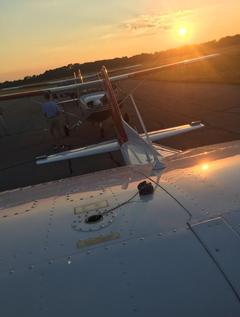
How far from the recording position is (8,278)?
2.72 metres

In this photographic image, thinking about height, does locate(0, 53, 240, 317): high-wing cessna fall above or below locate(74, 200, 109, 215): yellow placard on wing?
below

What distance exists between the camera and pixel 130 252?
276 cm

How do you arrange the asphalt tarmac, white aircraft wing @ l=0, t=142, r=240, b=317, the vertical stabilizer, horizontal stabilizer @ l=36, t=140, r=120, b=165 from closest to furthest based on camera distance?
white aircraft wing @ l=0, t=142, r=240, b=317 < the vertical stabilizer < horizontal stabilizer @ l=36, t=140, r=120, b=165 < the asphalt tarmac

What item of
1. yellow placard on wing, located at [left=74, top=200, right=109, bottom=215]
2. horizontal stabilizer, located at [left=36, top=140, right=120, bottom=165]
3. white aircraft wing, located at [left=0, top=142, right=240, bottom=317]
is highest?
horizontal stabilizer, located at [left=36, top=140, right=120, bottom=165]

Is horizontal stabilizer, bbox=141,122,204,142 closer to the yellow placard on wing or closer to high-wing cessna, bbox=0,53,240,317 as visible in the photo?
high-wing cessna, bbox=0,53,240,317

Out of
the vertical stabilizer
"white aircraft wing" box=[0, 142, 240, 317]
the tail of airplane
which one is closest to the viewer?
"white aircraft wing" box=[0, 142, 240, 317]

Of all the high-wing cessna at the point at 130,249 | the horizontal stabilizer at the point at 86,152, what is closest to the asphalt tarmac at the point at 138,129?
the horizontal stabilizer at the point at 86,152

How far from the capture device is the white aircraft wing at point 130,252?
239 centimetres

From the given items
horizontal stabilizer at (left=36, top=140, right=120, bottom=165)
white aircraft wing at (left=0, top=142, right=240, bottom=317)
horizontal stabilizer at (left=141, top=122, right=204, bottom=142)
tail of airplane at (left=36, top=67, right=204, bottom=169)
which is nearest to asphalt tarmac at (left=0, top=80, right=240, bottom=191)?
horizontal stabilizer at (left=36, top=140, right=120, bottom=165)

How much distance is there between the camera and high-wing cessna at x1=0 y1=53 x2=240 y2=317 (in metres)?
2.39

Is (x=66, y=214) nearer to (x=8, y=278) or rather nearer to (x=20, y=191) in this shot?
(x=8, y=278)

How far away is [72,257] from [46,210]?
1028 mm

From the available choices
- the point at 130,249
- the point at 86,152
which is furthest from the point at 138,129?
the point at 130,249

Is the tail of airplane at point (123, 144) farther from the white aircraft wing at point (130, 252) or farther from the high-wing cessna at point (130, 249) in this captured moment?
the white aircraft wing at point (130, 252)
